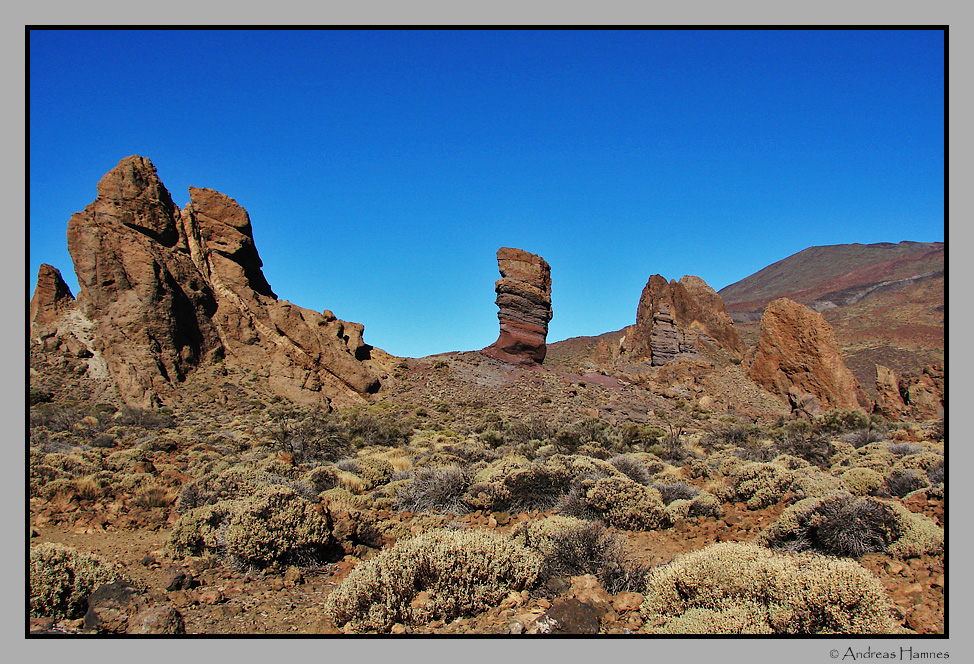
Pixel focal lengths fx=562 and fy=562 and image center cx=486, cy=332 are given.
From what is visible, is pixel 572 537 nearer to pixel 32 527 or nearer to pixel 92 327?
pixel 32 527

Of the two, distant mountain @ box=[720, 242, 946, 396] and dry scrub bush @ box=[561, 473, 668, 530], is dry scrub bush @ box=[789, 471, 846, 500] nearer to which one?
dry scrub bush @ box=[561, 473, 668, 530]

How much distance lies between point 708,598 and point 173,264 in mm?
29544

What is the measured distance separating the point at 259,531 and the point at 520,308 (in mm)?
31359

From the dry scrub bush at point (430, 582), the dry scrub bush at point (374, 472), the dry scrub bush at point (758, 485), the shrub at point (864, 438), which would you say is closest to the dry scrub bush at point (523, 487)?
the dry scrub bush at point (758, 485)

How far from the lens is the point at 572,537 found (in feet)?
19.0

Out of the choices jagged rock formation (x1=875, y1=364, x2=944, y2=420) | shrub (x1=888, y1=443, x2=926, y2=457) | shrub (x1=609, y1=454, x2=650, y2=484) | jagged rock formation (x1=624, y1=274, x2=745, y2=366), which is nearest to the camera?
shrub (x1=609, y1=454, x2=650, y2=484)

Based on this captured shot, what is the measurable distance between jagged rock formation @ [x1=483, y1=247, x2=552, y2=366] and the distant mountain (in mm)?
31884

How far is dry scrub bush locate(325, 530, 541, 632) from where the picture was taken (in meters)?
4.47

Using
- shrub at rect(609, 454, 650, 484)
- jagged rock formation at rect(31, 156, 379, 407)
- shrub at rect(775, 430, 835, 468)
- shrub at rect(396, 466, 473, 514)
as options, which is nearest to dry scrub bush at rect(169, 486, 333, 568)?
shrub at rect(396, 466, 473, 514)

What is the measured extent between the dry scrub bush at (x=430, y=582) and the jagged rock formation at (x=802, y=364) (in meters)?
27.4

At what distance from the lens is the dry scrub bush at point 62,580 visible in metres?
4.68

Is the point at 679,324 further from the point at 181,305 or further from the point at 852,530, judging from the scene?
the point at 852,530

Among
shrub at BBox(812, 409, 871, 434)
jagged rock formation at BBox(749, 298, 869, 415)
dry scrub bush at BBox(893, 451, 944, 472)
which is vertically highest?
jagged rock formation at BBox(749, 298, 869, 415)

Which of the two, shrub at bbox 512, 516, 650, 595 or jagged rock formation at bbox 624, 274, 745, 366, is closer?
shrub at bbox 512, 516, 650, 595
